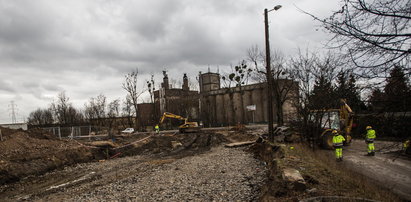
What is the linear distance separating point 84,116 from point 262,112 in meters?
53.7

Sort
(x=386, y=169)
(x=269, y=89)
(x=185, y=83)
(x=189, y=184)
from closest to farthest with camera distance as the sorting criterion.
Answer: (x=189, y=184) → (x=386, y=169) → (x=269, y=89) → (x=185, y=83)

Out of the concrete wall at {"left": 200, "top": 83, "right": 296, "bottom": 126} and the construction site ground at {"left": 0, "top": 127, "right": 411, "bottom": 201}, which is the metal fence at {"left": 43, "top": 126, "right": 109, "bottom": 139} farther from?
the concrete wall at {"left": 200, "top": 83, "right": 296, "bottom": 126}

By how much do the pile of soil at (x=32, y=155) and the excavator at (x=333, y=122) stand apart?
15.2 m

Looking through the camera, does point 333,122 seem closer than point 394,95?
No

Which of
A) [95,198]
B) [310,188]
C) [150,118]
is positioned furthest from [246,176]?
[150,118]

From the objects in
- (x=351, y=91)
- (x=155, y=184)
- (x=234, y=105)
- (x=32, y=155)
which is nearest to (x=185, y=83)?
(x=234, y=105)

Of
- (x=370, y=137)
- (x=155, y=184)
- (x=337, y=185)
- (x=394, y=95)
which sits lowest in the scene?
(x=155, y=184)

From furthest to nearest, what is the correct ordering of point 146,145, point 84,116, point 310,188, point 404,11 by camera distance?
point 84,116, point 146,145, point 310,188, point 404,11

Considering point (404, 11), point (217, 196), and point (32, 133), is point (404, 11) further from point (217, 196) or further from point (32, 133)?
point (32, 133)

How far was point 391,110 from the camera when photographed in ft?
17.5

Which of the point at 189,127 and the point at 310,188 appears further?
the point at 189,127

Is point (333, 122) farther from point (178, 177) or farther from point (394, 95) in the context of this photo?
point (394, 95)

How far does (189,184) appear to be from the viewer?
9.02 meters

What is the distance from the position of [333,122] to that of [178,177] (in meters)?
11.0
